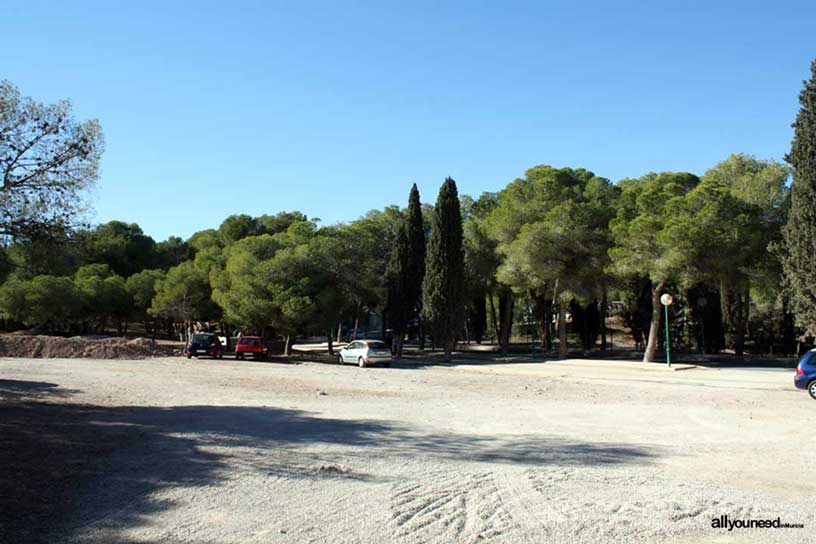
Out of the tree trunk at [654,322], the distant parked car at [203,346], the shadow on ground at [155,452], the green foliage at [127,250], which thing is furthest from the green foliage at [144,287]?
the shadow on ground at [155,452]

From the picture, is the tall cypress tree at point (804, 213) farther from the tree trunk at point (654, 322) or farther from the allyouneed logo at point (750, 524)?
the allyouneed logo at point (750, 524)

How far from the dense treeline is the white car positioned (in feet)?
16.2

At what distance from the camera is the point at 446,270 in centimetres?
3816

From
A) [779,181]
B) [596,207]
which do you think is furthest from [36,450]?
[779,181]

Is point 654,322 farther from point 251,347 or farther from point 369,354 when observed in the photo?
point 251,347

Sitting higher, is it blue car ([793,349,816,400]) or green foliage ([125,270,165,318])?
green foliage ([125,270,165,318])

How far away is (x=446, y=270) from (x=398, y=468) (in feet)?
98.0

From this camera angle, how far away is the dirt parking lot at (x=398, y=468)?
603cm

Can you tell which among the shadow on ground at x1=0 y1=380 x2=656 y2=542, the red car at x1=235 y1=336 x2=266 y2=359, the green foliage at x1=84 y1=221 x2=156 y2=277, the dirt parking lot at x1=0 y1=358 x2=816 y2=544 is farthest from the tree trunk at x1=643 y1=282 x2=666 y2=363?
the green foliage at x1=84 y1=221 x2=156 y2=277

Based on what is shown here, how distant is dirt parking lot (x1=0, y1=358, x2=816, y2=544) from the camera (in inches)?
237

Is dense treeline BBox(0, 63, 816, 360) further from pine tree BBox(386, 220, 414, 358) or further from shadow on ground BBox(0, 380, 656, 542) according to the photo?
shadow on ground BBox(0, 380, 656, 542)

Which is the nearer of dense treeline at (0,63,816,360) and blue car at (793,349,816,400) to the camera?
blue car at (793,349,816,400)

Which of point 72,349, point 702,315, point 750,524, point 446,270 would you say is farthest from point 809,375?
point 72,349

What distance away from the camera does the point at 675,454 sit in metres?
9.73
